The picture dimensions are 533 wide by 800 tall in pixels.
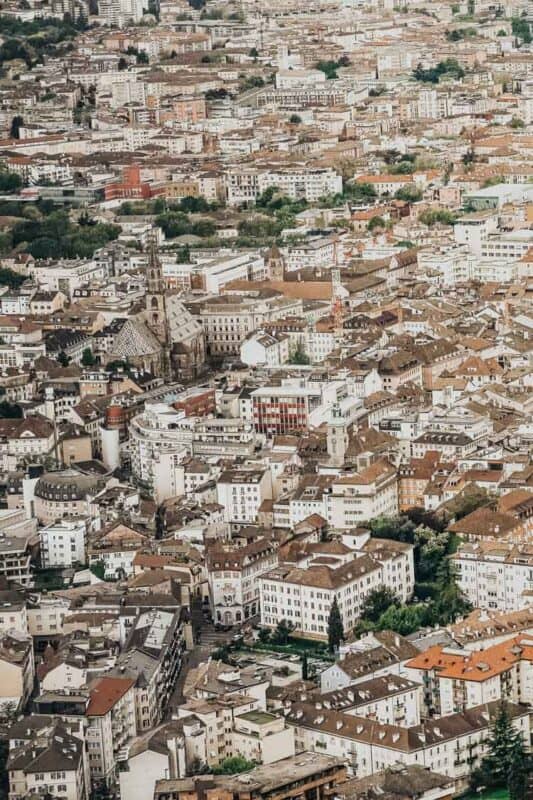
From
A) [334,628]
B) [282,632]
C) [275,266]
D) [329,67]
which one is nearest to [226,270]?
[275,266]

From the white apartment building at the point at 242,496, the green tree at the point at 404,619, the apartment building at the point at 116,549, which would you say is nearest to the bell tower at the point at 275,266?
the white apartment building at the point at 242,496

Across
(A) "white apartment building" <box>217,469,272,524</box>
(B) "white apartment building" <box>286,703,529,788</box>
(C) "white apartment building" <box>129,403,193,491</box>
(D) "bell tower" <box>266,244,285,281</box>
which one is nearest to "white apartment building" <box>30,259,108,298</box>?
(D) "bell tower" <box>266,244,285,281</box>

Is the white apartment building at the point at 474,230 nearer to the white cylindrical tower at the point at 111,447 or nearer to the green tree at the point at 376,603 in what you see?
the white cylindrical tower at the point at 111,447

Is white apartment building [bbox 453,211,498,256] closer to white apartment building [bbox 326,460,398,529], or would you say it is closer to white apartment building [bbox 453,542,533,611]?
white apartment building [bbox 326,460,398,529]

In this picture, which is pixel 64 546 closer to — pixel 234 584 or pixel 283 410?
pixel 234 584

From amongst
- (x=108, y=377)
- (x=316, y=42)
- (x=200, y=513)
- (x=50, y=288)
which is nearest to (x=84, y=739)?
(x=200, y=513)

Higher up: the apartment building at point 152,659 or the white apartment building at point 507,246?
the apartment building at point 152,659
